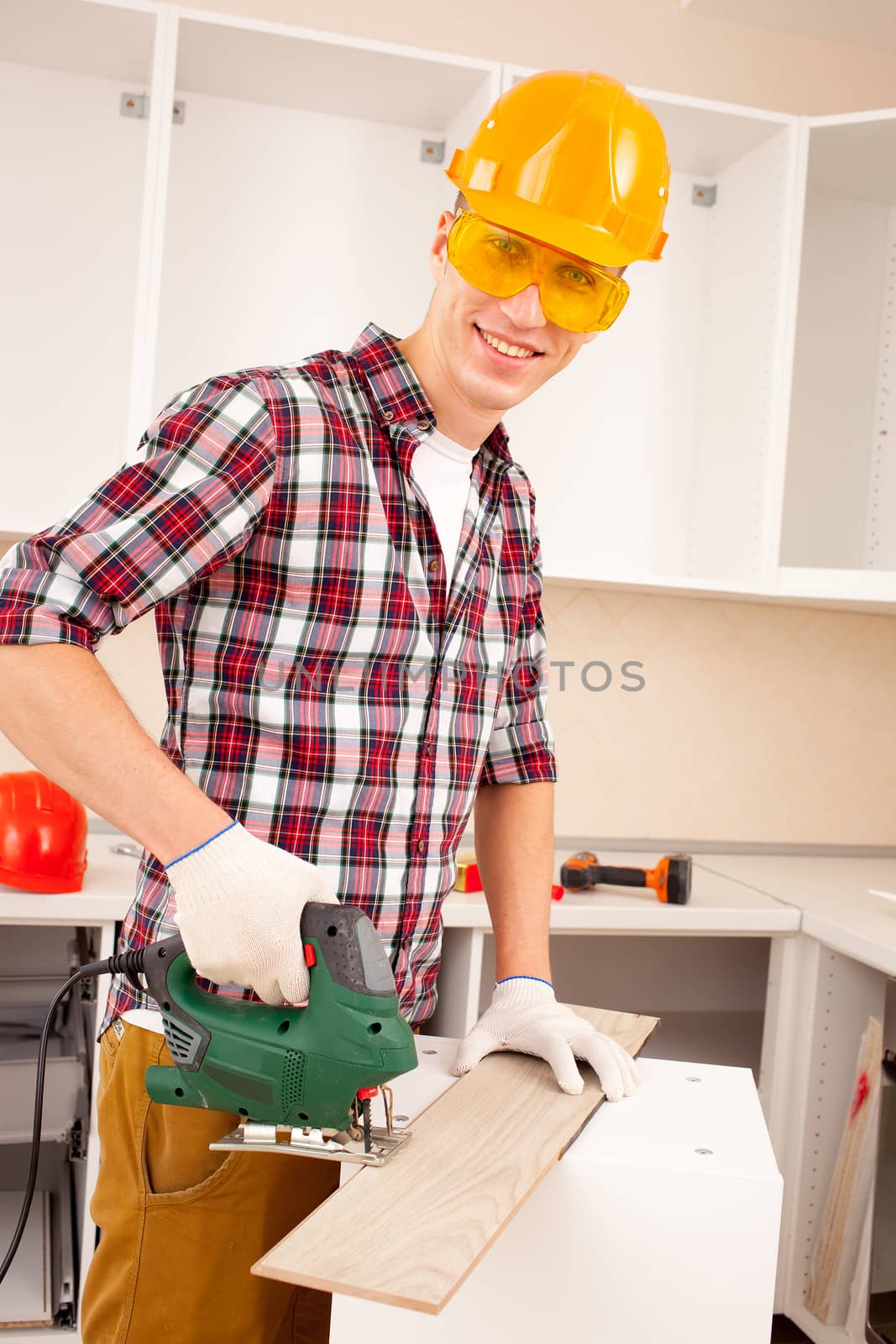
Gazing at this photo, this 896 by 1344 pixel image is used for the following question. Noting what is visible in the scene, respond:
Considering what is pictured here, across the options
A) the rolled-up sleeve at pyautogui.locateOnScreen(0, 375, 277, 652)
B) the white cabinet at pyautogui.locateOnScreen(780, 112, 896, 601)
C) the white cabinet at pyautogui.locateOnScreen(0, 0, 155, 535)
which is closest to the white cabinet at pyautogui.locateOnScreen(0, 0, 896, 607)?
the white cabinet at pyautogui.locateOnScreen(0, 0, 155, 535)

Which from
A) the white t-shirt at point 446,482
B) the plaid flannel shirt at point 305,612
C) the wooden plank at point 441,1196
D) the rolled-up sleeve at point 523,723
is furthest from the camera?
the rolled-up sleeve at point 523,723

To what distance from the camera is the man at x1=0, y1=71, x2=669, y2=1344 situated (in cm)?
97

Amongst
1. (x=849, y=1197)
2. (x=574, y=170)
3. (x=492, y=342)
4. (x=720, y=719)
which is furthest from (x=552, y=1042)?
(x=720, y=719)

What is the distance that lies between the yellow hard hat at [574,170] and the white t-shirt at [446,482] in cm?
24

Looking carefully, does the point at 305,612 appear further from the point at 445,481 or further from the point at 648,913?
the point at 648,913

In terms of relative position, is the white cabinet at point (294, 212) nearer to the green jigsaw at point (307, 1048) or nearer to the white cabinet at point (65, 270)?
the white cabinet at point (65, 270)

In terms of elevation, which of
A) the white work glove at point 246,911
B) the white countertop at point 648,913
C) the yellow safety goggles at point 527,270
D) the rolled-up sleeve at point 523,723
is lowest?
the white countertop at point 648,913

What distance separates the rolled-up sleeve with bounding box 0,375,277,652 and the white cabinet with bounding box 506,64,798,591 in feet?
4.75

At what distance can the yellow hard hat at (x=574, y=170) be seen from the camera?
1136mm

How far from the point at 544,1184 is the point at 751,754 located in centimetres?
196

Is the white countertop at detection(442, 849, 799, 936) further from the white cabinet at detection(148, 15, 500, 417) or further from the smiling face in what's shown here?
the white cabinet at detection(148, 15, 500, 417)

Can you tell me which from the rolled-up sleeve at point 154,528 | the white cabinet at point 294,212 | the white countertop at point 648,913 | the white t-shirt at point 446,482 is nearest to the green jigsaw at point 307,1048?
the rolled-up sleeve at point 154,528

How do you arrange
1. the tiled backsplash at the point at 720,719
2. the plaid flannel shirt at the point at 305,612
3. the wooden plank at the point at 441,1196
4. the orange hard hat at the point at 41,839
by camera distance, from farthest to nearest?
1. the tiled backsplash at the point at 720,719
2. the orange hard hat at the point at 41,839
3. the plaid flannel shirt at the point at 305,612
4. the wooden plank at the point at 441,1196

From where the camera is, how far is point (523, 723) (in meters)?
1.40
